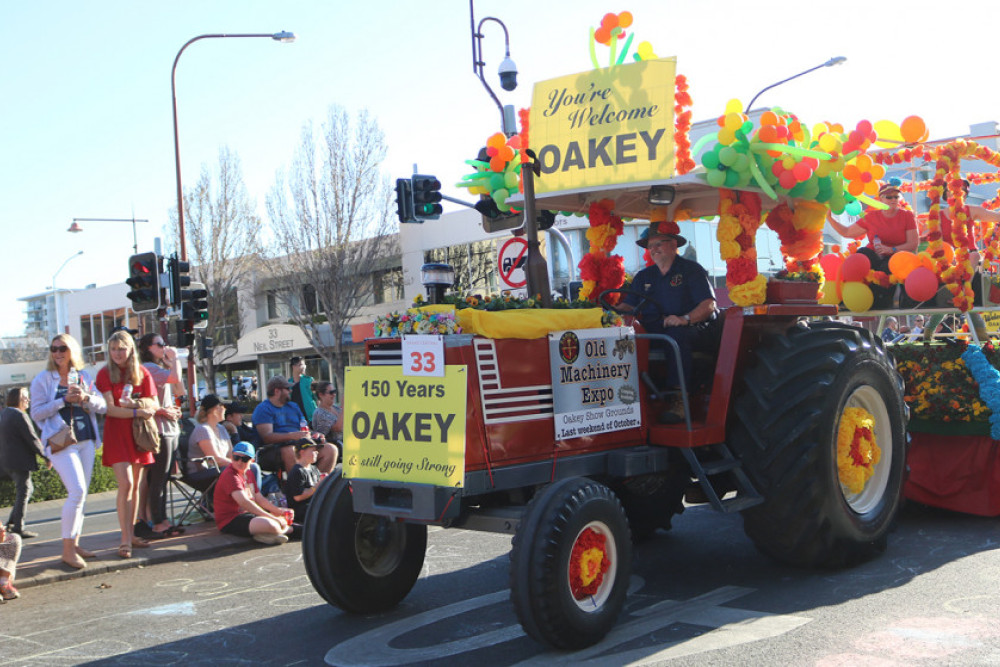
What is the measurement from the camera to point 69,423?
7121mm

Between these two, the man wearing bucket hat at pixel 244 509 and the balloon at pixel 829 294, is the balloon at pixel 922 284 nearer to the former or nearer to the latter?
the balloon at pixel 829 294

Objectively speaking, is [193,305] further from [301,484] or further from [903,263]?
[903,263]

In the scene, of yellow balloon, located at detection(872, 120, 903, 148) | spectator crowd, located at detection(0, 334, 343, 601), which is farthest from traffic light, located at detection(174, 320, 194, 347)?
yellow balloon, located at detection(872, 120, 903, 148)

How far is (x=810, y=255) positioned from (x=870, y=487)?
1721 millimetres

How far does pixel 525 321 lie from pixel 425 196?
8.67 m

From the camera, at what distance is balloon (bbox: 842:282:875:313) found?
8.14m

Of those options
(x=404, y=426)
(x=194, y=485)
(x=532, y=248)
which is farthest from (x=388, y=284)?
(x=404, y=426)

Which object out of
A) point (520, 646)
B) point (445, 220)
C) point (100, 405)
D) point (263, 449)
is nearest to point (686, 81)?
point (520, 646)

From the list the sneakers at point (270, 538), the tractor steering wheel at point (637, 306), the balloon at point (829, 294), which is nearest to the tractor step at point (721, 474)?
the tractor steering wheel at point (637, 306)

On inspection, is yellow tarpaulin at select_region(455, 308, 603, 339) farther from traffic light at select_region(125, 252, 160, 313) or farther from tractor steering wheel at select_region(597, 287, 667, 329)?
traffic light at select_region(125, 252, 160, 313)

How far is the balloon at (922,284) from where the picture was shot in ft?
25.2

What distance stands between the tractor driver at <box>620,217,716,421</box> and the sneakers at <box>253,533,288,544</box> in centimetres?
375

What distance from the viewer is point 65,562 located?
7.25 meters

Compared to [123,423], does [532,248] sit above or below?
above
